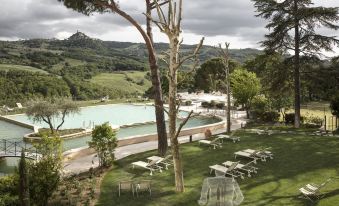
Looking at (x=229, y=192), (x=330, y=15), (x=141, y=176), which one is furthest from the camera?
(x=330, y=15)

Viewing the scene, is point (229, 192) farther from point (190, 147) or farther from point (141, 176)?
point (190, 147)

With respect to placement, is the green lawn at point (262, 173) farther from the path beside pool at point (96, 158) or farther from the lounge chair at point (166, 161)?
the path beside pool at point (96, 158)

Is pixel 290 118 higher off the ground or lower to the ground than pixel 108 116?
higher

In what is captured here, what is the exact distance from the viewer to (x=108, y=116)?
169ft

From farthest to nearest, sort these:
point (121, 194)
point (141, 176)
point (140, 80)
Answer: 1. point (140, 80)
2. point (141, 176)
3. point (121, 194)

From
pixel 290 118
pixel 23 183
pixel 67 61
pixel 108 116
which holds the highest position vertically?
pixel 67 61

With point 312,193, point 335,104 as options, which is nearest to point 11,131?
point 335,104

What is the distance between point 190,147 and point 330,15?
47.4 feet

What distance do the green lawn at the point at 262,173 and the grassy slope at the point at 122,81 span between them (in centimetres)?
7125

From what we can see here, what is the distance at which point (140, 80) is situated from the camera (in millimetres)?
110375

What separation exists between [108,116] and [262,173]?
36840 millimetres

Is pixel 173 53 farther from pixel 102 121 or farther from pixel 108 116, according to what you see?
pixel 108 116

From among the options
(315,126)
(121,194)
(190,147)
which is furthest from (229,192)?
(315,126)

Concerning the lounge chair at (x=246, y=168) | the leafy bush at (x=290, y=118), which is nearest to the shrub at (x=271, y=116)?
the leafy bush at (x=290, y=118)
